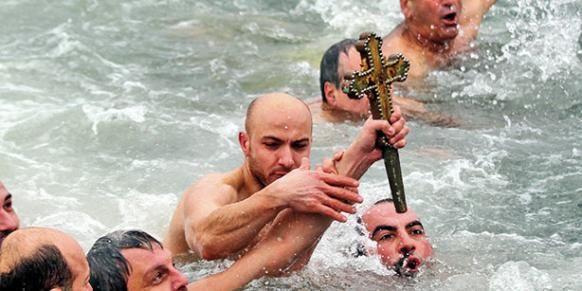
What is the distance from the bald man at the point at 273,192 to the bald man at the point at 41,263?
139 cm

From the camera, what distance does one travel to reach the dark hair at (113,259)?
5.43 meters

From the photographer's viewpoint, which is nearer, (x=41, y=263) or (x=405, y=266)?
(x=41, y=263)

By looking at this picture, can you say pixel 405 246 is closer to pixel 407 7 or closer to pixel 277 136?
pixel 277 136

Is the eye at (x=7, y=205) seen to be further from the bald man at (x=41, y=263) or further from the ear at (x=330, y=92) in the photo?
the ear at (x=330, y=92)

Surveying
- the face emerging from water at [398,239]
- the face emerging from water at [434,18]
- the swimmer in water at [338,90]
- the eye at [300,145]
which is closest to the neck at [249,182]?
the eye at [300,145]

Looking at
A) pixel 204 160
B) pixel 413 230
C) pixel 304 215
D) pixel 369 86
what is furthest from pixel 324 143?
pixel 369 86

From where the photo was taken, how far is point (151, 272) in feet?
18.0

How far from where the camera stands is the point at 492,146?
9.27 metres

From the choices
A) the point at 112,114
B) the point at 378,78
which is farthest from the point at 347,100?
the point at 378,78

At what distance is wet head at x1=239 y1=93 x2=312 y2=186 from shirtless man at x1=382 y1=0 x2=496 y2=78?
12.2 feet

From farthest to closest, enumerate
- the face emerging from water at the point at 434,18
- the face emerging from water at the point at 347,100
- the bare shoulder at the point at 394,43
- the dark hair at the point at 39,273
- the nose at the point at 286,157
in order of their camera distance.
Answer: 1. the bare shoulder at the point at 394,43
2. the face emerging from water at the point at 434,18
3. the face emerging from water at the point at 347,100
4. the nose at the point at 286,157
5. the dark hair at the point at 39,273

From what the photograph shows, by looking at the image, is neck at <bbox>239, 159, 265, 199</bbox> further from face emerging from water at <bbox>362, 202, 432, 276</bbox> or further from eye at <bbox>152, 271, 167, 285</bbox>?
eye at <bbox>152, 271, 167, 285</bbox>

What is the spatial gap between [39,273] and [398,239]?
2630 millimetres

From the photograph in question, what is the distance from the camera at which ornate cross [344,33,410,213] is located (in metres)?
5.11
